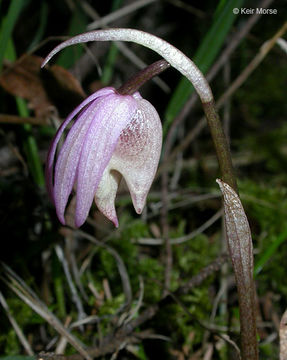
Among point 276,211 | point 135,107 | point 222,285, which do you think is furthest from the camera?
point 276,211

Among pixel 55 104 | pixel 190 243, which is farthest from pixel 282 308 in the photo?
pixel 55 104

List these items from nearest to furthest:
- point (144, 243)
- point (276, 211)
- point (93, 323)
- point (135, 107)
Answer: point (135, 107), point (93, 323), point (144, 243), point (276, 211)

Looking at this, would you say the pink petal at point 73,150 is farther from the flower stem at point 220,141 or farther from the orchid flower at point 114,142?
the flower stem at point 220,141

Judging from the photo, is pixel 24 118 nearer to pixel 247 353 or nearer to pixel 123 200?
pixel 123 200

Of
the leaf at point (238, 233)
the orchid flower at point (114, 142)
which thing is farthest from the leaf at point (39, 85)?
the leaf at point (238, 233)

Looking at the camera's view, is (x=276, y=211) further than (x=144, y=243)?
Yes

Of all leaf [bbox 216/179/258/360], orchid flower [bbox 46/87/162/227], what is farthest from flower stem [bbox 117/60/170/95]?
leaf [bbox 216/179/258/360]

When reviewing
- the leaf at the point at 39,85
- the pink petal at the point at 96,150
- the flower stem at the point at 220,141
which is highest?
the flower stem at the point at 220,141
